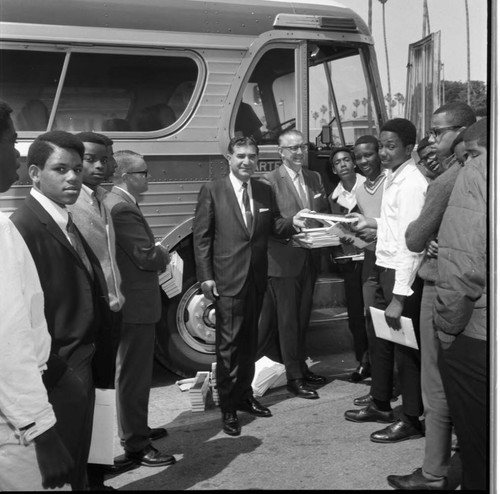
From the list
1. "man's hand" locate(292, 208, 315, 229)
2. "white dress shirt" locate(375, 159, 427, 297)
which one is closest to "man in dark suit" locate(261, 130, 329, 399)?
"man's hand" locate(292, 208, 315, 229)

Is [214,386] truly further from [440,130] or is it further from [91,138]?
[440,130]

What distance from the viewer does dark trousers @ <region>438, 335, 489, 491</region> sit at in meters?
2.91

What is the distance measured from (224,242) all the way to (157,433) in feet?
3.83

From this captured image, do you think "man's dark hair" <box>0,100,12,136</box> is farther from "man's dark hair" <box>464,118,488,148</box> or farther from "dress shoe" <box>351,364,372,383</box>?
"dress shoe" <box>351,364,372,383</box>

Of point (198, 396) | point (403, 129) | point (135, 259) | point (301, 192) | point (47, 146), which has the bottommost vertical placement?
point (198, 396)

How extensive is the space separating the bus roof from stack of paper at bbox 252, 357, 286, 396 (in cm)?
226

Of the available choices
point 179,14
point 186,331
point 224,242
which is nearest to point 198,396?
point 186,331

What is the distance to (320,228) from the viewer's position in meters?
4.88

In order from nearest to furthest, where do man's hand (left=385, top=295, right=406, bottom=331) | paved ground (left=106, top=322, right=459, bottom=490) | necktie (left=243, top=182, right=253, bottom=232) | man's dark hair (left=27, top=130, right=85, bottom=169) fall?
man's dark hair (left=27, top=130, right=85, bottom=169)
paved ground (left=106, top=322, right=459, bottom=490)
man's hand (left=385, top=295, right=406, bottom=331)
necktie (left=243, top=182, right=253, bottom=232)

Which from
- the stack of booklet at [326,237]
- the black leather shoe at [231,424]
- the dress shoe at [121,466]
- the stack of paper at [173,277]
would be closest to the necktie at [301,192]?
the stack of booklet at [326,237]

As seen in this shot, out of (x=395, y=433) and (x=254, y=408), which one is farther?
(x=254, y=408)

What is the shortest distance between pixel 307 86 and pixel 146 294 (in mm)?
2259

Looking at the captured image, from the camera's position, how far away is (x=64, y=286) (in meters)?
2.75

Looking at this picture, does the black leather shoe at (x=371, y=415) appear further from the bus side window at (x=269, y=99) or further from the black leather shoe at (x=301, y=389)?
the bus side window at (x=269, y=99)
